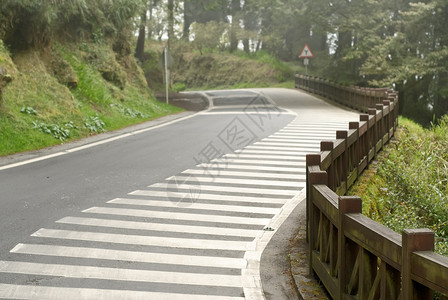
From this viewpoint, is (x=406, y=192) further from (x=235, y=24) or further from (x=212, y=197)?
(x=235, y=24)

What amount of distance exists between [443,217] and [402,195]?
1.44 m

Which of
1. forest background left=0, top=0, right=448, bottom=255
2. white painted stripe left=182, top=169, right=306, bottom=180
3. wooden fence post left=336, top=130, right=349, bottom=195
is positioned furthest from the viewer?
white painted stripe left=182, top=169, right=306, bottom=180

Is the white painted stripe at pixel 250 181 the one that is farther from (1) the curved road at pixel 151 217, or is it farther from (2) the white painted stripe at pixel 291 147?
(2) the white painted stripe at pixel 291 147

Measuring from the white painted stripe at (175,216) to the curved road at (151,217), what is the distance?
0.02 meters

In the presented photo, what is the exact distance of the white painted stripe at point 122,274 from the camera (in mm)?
6816

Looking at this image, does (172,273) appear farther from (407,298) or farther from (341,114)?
(341,114)

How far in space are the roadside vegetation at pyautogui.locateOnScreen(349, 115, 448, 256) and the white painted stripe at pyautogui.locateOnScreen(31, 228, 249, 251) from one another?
233 centimetres

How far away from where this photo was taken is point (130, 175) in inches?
502

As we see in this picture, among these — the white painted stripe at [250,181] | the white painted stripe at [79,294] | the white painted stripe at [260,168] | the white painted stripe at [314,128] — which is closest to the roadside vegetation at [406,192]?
the white painted stripe at [250,181]

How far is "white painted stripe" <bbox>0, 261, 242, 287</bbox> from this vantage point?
6816 millimetres

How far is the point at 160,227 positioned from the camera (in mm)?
8883

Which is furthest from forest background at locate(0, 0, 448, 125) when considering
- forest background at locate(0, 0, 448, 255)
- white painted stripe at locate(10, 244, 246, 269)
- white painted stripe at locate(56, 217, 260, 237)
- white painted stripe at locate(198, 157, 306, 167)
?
white painted stripe at locate(10, 244, 246, 269)

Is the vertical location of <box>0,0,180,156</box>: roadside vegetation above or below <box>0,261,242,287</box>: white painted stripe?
above

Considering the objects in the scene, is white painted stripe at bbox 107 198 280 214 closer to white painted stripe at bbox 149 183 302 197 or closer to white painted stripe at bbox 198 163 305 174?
white painted stripe at bbox 149 183 302 197
